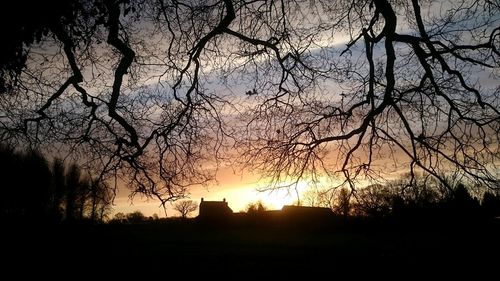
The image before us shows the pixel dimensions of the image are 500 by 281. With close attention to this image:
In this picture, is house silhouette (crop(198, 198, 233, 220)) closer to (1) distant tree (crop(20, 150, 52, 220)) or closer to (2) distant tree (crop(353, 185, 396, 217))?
(1) distant tree (crop(20, 150, 52, 220))

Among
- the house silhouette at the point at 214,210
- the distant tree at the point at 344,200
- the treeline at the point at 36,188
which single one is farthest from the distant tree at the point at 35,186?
the distant tree at the point at 344,200

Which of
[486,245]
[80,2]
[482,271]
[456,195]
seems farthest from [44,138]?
[486,245]

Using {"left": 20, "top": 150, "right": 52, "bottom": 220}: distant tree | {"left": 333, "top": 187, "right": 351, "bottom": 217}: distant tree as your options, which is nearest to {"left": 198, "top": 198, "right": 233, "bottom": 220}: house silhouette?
{"left": 20, "top": 150, "right": 52, "bottom": 220}: distant tree

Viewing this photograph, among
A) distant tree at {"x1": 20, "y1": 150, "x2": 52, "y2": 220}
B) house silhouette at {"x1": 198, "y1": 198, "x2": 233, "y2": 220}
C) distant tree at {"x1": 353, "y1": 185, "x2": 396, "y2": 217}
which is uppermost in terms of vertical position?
distant tree at {"x1": 20, "y1": 150, "x2": 52, "y2": 220}

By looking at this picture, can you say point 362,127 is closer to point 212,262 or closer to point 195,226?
point 212,262

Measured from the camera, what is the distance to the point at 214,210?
167 feet

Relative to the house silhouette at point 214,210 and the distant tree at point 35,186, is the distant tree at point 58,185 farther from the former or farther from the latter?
the house silhouette at point 214,210

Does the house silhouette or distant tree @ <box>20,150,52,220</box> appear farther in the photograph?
the house silhouette

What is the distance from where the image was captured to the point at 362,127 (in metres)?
6.71

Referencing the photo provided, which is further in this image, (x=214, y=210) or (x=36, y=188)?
(x=214, y=210)

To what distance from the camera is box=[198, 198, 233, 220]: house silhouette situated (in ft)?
160

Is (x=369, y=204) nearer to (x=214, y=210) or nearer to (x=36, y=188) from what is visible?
(x=36, y=188)

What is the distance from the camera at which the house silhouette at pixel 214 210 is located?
1924 inches

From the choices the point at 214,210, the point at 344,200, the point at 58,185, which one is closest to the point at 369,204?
the point at 344,200
